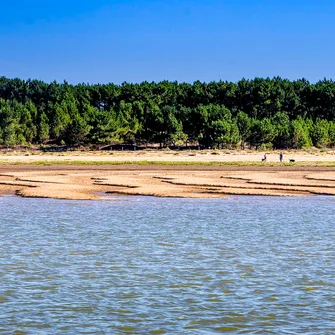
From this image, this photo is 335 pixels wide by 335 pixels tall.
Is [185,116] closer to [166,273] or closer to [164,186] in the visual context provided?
[164,186]

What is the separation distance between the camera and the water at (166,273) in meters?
12.3

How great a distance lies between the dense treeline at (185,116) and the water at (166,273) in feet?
298

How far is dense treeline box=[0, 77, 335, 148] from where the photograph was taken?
396 ft

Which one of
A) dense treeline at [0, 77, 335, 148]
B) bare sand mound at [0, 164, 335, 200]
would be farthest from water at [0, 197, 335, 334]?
dense treeline at [0, 77, 335, 148]

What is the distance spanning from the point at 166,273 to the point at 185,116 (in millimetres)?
114397

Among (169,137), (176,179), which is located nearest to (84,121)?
(169,137)

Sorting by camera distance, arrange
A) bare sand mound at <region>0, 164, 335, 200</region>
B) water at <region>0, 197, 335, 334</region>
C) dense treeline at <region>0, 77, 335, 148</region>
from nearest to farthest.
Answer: water at <region>0, 197, 335, 334</region> → bare sand mound at <region>0, 164, 335, 200</region> → dense treeline at <region>0, 77, 335, 148</region>

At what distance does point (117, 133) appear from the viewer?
399ft

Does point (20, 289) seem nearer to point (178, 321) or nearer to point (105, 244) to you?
point (178, 321)

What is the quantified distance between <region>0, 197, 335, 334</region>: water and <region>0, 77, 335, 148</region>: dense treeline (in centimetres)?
9091

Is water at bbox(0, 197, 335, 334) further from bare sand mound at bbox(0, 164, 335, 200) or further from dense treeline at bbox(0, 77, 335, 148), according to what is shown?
dense treeline at bbox(0, 77, 335, 148)

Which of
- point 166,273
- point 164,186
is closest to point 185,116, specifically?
point 164,186

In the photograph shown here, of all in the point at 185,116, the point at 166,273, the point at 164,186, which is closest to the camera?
the point at 166,273

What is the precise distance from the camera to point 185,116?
13012 centimetres
